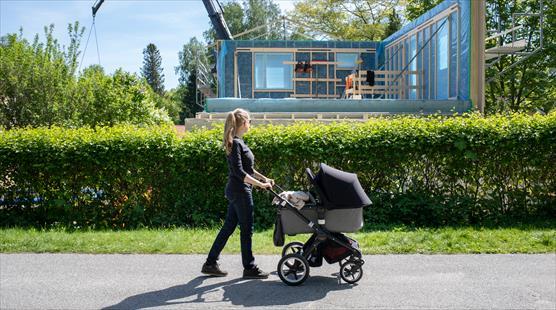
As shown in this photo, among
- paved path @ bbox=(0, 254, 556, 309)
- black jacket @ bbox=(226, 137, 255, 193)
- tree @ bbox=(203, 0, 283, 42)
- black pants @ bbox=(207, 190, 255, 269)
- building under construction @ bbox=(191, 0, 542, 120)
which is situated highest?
tree @ bbox=(203, 0, 283, 42)

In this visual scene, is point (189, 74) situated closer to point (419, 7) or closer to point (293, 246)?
point (419, 7)

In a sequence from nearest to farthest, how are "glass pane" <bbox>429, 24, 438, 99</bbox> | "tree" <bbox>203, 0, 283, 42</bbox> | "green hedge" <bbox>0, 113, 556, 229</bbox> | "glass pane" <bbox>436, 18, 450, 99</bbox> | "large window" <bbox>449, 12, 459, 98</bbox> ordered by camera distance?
1. "green hedge" <bbox>0, 113, 556, 229</bbox>
2. "large window" <bbox>449, 12, 459, 98</bbox>
3. "glass pane" <bbox>436, 18, 450, 99</bbox>
4. "glass pane" <bbox>429, 24, 438, 99</bbox>
5. "tree" <bbox>203, 0, 283, 42</bbox>

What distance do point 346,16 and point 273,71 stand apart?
66.1 ft

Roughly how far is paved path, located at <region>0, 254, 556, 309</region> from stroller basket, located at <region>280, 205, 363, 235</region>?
24.2 inches

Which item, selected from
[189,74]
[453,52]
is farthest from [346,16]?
[189,74]

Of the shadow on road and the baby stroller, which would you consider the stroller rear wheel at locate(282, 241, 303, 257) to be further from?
the shadow on road

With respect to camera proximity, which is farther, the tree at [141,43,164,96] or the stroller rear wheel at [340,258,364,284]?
the tree at [141,43,164,96]

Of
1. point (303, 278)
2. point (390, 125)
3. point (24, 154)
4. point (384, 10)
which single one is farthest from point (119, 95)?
point (384, 10)

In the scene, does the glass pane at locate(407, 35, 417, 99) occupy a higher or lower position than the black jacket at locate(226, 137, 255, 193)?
higher

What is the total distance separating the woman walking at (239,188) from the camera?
23.3 ft

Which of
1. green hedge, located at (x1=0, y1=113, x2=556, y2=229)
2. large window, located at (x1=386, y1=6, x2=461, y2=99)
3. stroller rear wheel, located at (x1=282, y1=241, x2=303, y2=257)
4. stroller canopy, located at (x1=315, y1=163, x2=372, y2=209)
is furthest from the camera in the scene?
large window, located at (x1=386, y1=6, x2=461, y2=99)

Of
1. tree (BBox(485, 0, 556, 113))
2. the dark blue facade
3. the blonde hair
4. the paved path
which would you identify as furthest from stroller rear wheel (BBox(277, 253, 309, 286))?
tree (BBox(485, 0, 556, 113))

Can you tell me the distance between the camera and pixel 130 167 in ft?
36.2

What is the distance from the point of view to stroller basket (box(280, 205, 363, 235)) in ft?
23.3
